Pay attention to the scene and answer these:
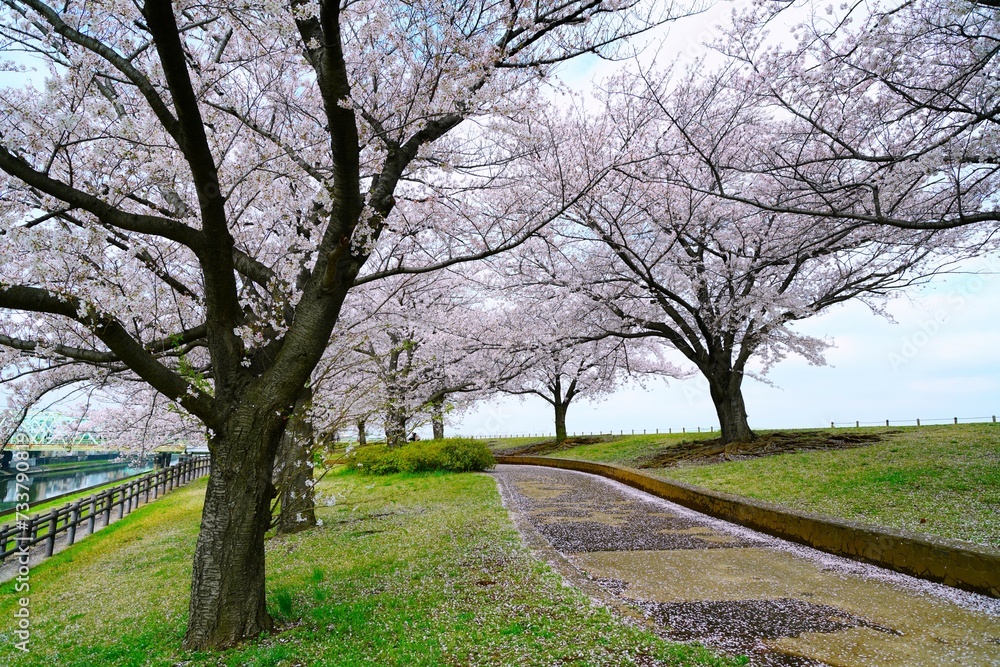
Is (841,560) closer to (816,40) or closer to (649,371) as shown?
(816,40)

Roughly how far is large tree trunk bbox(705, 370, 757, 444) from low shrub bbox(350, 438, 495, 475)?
8.40 meters

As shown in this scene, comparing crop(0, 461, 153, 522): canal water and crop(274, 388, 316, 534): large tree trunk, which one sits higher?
crop(274, 388, 316, 534): large tree trunk

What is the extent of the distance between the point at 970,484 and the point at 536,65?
981 cm

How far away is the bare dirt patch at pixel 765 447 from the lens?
1516 centimetres

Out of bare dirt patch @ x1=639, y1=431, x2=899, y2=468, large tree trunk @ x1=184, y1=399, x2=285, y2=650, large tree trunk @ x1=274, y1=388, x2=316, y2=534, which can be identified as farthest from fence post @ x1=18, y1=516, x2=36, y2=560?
bare dirt patch @ x1=639, y1=431, x2=899, y2=468

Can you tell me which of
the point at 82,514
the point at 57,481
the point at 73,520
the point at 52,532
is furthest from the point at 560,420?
the point at 57,481

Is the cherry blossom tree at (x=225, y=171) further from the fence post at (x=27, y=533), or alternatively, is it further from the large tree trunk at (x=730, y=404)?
the large tree trunk at (x=730, y=404)

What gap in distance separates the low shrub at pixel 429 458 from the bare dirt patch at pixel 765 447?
600 cm

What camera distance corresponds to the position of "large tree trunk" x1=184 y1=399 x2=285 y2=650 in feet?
15.4

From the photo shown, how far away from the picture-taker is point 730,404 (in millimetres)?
16688

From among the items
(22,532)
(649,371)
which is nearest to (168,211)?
(22,532)

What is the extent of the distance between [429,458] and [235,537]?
A: 1463 cm

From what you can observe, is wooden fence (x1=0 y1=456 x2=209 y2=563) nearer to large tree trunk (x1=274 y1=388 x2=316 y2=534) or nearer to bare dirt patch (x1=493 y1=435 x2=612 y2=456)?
large tree trunk (x1=274 y1=388 x2=316 y2=534)

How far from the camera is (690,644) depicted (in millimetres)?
4148
